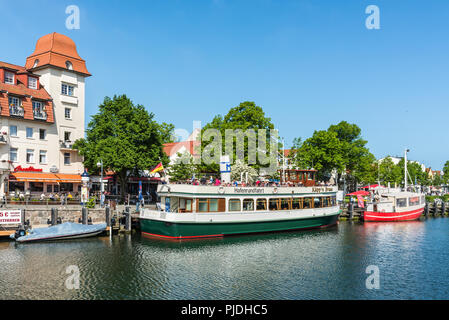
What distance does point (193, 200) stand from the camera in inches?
1161

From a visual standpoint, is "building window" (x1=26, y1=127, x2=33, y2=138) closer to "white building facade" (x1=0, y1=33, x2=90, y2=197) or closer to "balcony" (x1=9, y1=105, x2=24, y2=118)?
"white building facade" (x1=0, y1=33, x2=90, y2=197)

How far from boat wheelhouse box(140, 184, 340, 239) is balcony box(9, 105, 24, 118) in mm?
19206

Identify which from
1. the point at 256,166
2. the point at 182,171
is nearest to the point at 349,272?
the point at 256,166

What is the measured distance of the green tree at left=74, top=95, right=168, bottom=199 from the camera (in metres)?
40.6

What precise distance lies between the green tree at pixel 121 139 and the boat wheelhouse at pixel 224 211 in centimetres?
1104

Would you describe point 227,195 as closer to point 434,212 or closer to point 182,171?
point 182,171

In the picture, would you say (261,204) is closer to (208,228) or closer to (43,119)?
(208,228)

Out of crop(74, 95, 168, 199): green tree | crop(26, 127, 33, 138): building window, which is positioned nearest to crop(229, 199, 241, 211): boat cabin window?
crop(74, 95, 168, 199): green tree

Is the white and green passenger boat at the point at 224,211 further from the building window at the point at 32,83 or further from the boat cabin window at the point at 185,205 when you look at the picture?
the building window at the point at 32,83

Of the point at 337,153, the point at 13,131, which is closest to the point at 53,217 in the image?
the point at 13,131

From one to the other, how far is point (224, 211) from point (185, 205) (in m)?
3.26

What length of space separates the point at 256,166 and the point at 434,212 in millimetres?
28436

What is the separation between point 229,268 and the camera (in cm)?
2153

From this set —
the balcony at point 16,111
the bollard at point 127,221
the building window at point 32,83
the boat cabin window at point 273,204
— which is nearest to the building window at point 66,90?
the building window at point 32,83
